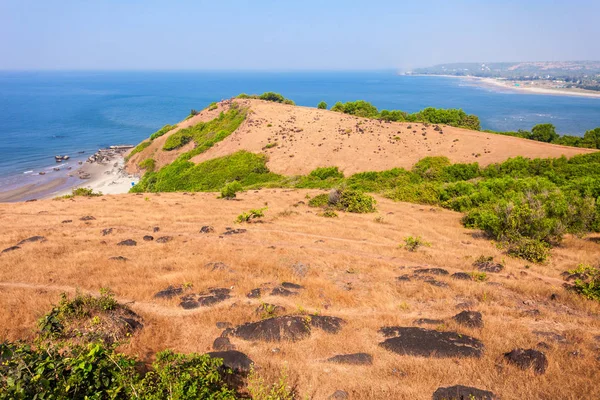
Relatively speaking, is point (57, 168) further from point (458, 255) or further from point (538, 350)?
point (538, 350)

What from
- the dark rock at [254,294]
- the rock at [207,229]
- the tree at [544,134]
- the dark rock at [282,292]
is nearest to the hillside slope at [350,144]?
the tree at [544,134]

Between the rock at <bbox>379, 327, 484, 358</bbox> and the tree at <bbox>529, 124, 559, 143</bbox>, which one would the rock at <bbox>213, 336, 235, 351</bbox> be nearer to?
the rock at <bbox>379, 327, 484, 358</bbox>

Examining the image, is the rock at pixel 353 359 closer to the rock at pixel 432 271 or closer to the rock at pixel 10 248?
the rock at pixel 432 271

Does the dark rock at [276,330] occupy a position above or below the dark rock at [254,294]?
above

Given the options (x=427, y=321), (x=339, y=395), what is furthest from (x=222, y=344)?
(x=427, y=321)

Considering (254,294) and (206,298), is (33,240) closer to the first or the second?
(206,298)

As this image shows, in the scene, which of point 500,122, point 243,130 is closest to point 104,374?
point 243,130
